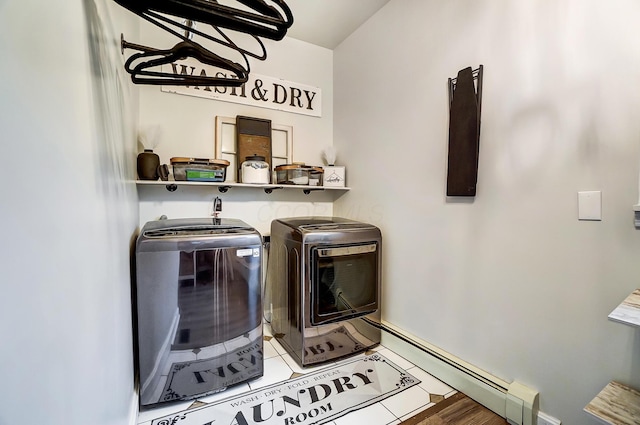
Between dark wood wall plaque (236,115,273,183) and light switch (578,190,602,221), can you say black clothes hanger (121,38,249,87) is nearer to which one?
dark wood wall plaque (236,115,273,183)

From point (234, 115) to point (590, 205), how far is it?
7.67 ft

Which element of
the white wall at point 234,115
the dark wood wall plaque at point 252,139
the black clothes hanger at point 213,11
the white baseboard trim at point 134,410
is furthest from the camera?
the dark wood wall plaque at point 252,139

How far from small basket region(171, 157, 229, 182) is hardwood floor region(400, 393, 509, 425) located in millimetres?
1887

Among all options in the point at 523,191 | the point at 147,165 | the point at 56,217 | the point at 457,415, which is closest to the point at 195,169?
the point at 147,165

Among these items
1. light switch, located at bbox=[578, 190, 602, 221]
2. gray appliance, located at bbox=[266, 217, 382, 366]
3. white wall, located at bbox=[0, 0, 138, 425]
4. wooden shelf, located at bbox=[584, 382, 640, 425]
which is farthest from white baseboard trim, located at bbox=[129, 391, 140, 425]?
light switch, located at bbox=[578, 190, 602, 221]

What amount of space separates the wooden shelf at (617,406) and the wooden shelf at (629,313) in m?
0.35

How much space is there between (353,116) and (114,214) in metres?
2.04

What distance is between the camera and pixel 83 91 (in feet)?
2.27

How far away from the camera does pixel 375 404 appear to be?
155 cm

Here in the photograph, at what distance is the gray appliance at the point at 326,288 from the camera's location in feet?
6.09

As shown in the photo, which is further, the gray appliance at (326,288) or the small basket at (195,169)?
the small basket at (195,169)

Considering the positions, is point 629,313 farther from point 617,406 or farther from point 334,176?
point 334,176

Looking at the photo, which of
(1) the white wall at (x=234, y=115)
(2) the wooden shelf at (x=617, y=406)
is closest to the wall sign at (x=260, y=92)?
(1) the white wall at (x=234, y=115)

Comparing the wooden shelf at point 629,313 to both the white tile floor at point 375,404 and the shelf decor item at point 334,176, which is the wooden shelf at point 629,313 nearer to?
the white tile floor at point 375,404
